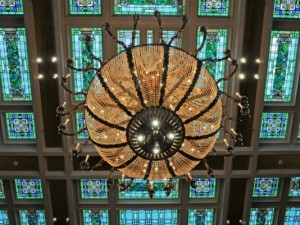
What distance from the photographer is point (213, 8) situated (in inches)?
235

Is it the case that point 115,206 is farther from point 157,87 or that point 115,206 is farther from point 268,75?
point 157,87

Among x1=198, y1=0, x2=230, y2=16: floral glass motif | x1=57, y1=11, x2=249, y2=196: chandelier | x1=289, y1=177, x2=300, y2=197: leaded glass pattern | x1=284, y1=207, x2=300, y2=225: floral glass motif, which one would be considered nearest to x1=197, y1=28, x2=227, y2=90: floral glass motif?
x1=198, y1=0, x2=230, y2=16: floral glass motif

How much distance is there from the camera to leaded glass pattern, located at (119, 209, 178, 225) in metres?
7.37

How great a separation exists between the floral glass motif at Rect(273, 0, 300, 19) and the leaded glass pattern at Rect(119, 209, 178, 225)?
3.59 m

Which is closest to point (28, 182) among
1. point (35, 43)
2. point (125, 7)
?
point (35, 43)

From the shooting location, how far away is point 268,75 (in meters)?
6.41

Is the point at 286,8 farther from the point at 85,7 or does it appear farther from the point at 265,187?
the point at 265,187

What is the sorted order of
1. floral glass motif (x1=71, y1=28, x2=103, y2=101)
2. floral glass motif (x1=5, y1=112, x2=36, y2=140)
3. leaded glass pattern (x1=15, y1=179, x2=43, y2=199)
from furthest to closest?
leaded glass pattern (x1=15, y1=179, x2=43, y2=199) → floral glass motif (x1=5, y1=112, x2=36, y2=140) → floral glass motif (x1=71, y1=28, x2=103, y2=101)

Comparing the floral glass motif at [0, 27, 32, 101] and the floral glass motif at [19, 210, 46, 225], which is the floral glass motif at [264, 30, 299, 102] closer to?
the floral glass motif at [0, 27, 32, 101]

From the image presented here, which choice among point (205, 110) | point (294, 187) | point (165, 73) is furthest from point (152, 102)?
point (294, 187)

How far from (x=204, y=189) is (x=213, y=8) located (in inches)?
118

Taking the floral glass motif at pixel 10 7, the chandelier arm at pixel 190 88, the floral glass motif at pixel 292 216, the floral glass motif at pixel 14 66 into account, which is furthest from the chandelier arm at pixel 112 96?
the floral glass motif at pixel 292 216

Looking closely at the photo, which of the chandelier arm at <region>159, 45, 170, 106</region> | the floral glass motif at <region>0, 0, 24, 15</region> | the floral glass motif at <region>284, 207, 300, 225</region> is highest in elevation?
the floral glass motif at <region>0, 0, 24, 15</region>

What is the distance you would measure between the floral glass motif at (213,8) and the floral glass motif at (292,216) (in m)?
3.65
